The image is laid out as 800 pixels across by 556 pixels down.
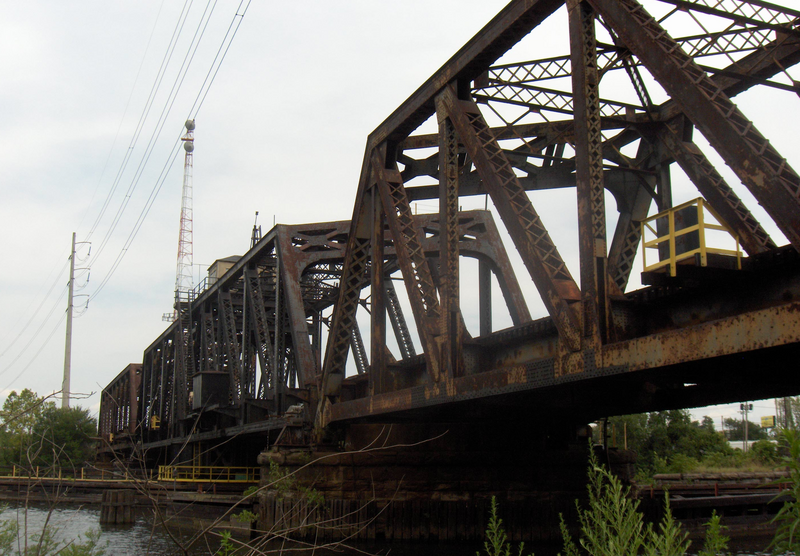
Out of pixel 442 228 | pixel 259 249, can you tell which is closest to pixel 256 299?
pixel 259 249

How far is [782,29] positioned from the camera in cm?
954

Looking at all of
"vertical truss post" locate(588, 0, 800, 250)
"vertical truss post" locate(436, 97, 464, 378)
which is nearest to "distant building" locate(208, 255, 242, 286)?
"vertical truss post" locate(436, 97, 464, 378)

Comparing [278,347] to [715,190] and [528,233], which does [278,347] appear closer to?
[528,233]

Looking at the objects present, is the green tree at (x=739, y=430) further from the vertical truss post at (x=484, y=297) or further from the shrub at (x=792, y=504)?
the shrub at (x=792, y=504)

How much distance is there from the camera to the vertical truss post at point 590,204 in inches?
361

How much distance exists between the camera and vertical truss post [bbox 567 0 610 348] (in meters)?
9.17

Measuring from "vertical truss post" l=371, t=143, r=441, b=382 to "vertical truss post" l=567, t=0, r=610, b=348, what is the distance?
4315 mm

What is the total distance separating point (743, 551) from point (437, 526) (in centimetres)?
897

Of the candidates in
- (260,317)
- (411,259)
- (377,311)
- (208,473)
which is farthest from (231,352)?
(411,259)

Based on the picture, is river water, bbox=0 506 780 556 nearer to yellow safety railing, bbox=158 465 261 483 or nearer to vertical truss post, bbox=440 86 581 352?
yellow safety railing, bbox=158 465 261 483

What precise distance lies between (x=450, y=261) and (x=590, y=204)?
4195 millimetres

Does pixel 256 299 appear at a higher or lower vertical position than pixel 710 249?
higher

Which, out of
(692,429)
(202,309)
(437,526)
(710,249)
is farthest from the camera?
(692,429)

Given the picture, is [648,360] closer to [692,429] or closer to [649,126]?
[649,126]
